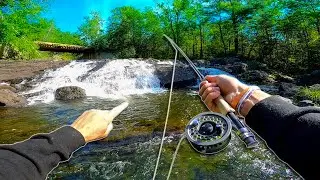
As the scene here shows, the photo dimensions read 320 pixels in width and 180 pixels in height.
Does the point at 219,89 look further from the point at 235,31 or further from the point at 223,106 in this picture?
the point at 235,31

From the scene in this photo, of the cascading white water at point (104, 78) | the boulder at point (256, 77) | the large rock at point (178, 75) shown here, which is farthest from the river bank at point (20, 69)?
the boulder at point (256, 77)

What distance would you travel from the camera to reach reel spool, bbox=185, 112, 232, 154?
1655 mm

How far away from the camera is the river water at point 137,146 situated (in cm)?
670

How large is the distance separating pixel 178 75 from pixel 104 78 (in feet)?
15.8

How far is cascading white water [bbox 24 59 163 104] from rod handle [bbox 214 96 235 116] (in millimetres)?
16811

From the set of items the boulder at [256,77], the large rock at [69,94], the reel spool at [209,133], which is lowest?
the boulder at [256,77]

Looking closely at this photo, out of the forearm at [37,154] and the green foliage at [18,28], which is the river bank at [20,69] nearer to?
the green foliage at [18,28]

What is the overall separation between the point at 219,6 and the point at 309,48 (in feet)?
52.0

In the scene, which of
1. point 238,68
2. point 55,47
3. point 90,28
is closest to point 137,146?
point 238,68

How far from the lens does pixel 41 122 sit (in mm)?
11398

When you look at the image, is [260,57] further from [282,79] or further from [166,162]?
[166,162]

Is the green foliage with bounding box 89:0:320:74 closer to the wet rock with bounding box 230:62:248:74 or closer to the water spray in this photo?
the wet rock with bounding box 230:62:248:74

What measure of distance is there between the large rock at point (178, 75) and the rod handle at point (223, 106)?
18811 millimetres

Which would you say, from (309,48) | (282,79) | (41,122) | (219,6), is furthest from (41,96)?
(219,6)
